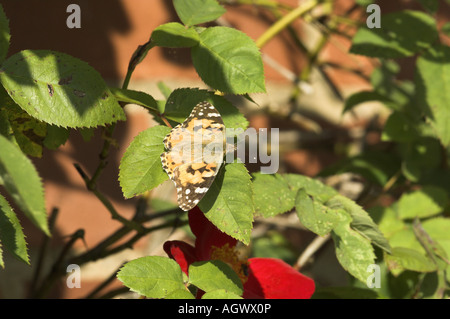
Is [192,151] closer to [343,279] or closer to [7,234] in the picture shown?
[7,234]

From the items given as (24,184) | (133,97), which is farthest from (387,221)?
(24,184)

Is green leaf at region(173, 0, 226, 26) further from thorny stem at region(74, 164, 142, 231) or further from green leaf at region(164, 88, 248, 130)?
thorny stem at region(74, 164, 142, 231)

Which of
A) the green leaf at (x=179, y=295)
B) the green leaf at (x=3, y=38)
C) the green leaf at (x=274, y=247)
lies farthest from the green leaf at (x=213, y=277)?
the green leaf at (x=274, y=247)

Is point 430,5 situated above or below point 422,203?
above

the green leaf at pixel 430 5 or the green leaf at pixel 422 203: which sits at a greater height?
the green leaf at pixel 430 5

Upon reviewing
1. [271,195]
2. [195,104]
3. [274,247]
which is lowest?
[274,247]

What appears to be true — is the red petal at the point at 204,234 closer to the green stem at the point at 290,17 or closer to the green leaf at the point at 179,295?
the green leaf at the point at 179,295

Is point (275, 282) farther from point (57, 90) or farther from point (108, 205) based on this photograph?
point (57, 90)
